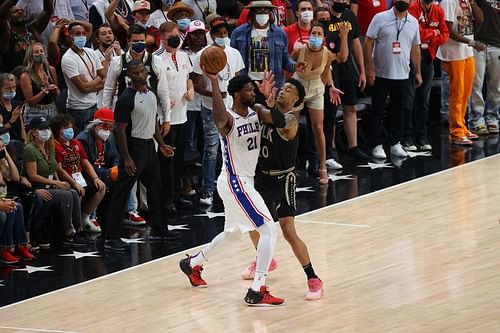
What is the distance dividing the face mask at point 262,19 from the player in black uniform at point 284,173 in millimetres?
4416

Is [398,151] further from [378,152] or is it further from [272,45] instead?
[272,45]

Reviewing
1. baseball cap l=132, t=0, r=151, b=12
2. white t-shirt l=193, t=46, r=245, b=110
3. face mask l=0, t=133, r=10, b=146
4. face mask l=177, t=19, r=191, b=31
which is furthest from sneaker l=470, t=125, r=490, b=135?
face mask l=0, t=133, r=10, b=146

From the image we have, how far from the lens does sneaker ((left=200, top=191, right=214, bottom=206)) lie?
49.6ft

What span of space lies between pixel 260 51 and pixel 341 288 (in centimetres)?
487

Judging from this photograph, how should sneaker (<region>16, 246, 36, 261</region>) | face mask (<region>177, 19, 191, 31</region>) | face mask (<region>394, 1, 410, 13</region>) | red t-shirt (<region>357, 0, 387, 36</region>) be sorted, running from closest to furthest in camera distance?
sneaker (<region>16, 246, 36, 261</region>)
face mask (<region>177, 19, 191, 31</region>)
face mask (<region>394, 1, 410, 13</region>)
red t-shirt (<region>357, 0, 387, 36</region>)

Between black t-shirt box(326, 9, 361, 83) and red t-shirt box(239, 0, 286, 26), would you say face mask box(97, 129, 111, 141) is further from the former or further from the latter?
black t-shirt box(326, 9, 361, 83)

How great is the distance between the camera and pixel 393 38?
17.4 metres

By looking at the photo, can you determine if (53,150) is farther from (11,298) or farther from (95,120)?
(11,298)

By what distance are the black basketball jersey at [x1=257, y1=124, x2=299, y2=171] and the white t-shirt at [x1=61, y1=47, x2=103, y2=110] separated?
13.8 ft

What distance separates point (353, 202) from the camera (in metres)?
15.1

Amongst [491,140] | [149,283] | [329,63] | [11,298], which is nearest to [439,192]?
[329,63]

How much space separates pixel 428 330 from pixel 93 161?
17.4 feet

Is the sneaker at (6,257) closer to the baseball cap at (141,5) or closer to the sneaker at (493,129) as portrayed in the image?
the baseball cap at (141,5)

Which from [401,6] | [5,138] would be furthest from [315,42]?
[5,138]
